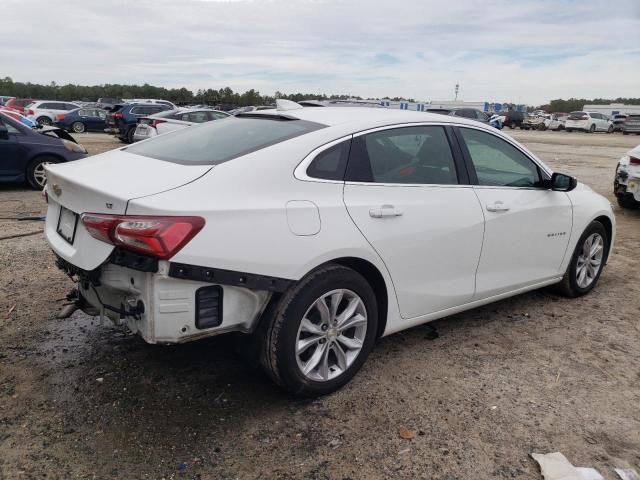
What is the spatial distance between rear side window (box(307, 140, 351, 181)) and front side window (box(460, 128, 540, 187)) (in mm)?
1145

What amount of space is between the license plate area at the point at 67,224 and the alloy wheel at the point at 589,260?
4.10 metres

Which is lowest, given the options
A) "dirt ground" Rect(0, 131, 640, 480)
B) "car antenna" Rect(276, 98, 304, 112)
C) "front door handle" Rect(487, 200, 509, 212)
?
"dirt ground" Rect(0, 131, 640, 480)

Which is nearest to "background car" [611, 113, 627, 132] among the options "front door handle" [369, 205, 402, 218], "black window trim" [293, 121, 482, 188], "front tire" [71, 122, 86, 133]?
"front tire" [71, 122, 86, 133]

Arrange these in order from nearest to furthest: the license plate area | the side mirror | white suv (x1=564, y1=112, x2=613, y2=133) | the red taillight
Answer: the red taillight, the license plate area, the side mirror, white suv (x1=564, y1=112, x2=613, y2=133)

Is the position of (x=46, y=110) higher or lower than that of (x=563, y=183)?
lower

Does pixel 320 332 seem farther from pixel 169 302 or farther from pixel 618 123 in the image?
pixel 618 123

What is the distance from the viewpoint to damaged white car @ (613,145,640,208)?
8.51 meters

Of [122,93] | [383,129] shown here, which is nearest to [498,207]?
[383,129]

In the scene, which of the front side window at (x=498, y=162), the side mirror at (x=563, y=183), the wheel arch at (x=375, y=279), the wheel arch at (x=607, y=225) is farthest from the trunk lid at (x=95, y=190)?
the wheel arch at (x=607, y=225)

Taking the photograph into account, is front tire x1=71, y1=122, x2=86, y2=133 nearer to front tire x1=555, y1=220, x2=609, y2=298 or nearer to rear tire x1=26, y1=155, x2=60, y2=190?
rear tire x1=26, y1=155, x2=60, y2=190

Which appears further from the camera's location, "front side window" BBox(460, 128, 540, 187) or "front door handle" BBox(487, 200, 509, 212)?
"front side window" BBox(460, 128, 540, 187)

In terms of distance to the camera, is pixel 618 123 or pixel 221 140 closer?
pixel 221 140

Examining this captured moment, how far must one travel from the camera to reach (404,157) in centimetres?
364

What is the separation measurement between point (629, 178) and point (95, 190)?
8223 mm
